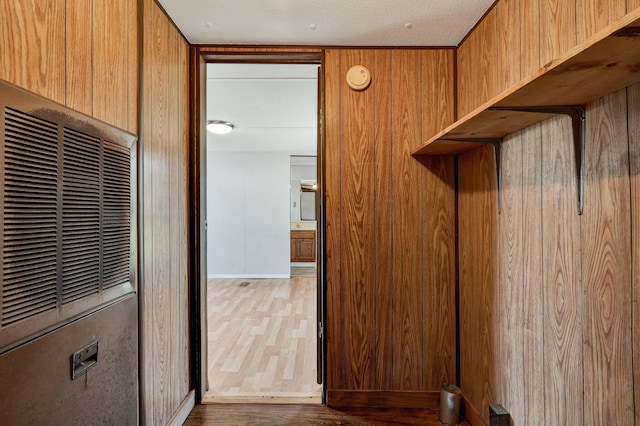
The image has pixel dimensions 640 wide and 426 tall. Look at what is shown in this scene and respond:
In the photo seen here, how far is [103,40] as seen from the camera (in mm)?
1263

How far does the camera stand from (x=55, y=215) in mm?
1002

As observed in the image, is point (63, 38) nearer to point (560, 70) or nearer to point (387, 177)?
point (560, 70)

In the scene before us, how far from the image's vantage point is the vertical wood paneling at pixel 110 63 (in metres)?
1.23

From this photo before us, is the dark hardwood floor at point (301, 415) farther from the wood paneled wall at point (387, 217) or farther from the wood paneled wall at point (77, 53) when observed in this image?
the wood paneled wall at point (77, 53)

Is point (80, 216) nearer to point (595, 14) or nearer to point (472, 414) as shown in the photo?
point (595, 14)

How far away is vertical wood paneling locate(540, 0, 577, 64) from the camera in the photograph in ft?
3.88

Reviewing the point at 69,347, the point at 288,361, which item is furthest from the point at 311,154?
the point at 69,347

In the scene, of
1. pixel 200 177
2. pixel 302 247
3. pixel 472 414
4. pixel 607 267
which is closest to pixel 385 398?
pixel 472 414

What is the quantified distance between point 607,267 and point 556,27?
2.95 ft

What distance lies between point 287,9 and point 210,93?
5.51ft

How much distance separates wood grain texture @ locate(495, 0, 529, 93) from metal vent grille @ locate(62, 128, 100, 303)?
1.78 meters

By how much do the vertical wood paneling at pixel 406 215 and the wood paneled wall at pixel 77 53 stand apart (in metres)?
1.50

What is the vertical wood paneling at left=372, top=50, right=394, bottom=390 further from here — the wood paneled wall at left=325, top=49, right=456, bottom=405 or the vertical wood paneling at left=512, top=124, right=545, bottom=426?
the vertical wood paneling at left=512, top=124, right=545, bottom=426

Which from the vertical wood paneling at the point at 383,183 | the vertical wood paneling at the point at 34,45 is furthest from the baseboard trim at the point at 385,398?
the vertical wood paneling at the point at 34,45
